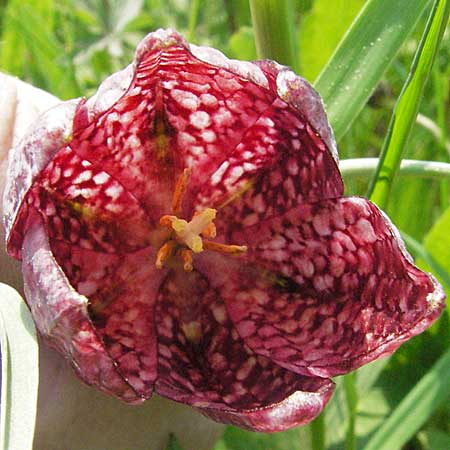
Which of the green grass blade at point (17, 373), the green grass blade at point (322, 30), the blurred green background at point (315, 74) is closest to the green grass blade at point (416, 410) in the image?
the blurred green background at point (315, 74)

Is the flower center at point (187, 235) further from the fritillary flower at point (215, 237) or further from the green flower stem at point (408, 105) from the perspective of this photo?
the green flower stem at point (408, 105)

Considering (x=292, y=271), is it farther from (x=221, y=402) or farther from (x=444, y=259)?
(x=444, y=259)

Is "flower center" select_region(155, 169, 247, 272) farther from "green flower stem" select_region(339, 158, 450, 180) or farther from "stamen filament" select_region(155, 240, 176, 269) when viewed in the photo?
"green flower stem" select_region(339, 158, 450, 180)

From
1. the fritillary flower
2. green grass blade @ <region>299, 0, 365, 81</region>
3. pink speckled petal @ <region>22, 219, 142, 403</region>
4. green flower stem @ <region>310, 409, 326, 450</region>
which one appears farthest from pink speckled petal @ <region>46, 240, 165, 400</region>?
green grass blade @ <region>299, 0, 365, 81</region>

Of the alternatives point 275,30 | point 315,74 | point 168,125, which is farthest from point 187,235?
point 315,74

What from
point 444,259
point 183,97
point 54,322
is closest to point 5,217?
point 54,322

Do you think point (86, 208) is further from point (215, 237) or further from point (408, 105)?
point (408, 105)
